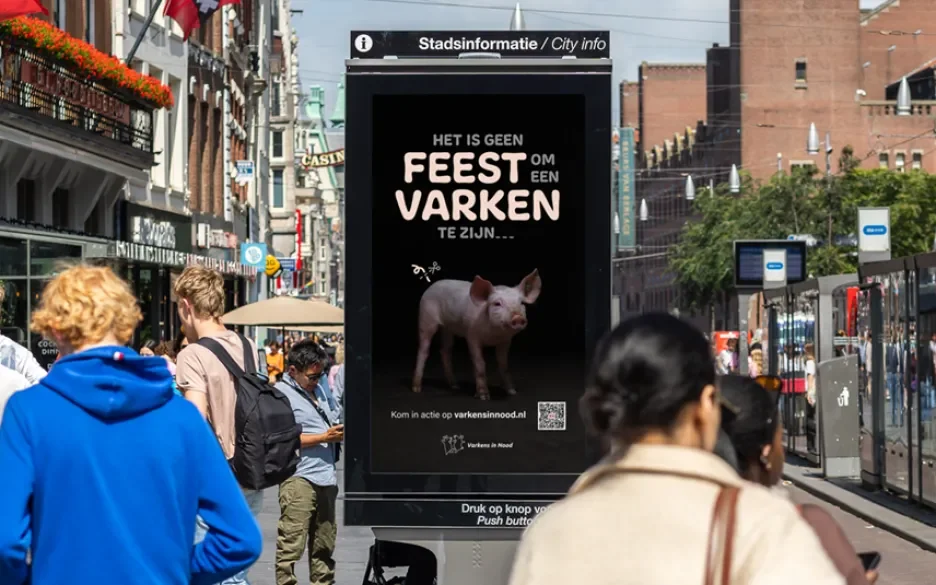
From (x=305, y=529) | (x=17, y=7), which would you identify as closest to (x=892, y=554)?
(x=305, y=529)

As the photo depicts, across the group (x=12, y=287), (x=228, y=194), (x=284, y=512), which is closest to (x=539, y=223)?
(x=284, y=512)

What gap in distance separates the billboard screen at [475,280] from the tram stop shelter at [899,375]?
30.8ft

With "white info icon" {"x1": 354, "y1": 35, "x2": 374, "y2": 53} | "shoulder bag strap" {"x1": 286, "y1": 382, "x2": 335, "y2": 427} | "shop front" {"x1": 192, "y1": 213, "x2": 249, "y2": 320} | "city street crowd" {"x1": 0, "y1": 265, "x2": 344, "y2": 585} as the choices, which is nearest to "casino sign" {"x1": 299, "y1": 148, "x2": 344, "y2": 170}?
"shop front" {"x1": 192, "y1": 213, "x2": 249, "y2": 320}

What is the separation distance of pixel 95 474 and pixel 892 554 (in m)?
10.9

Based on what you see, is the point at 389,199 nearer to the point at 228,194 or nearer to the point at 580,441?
the point at 580,441

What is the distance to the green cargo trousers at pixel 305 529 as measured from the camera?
9.92 metres

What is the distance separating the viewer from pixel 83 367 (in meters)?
4.25

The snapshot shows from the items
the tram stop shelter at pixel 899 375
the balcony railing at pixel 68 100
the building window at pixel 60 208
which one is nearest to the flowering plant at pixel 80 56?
the balcony railing at pixel 68 100

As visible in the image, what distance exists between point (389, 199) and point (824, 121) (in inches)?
4163

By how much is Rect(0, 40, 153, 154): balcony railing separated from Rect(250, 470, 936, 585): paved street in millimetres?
7372

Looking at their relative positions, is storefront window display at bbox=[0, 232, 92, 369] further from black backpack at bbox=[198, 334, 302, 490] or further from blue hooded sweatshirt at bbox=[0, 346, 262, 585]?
blue hooded sweatshirt at bbox=[0, 346, 262, 585]

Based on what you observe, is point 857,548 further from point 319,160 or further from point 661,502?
point 319,160

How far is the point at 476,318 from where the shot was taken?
24.8 feet

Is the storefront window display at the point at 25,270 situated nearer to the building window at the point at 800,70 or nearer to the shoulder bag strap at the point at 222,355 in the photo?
the shoulder bag strap at the point at 222,355
